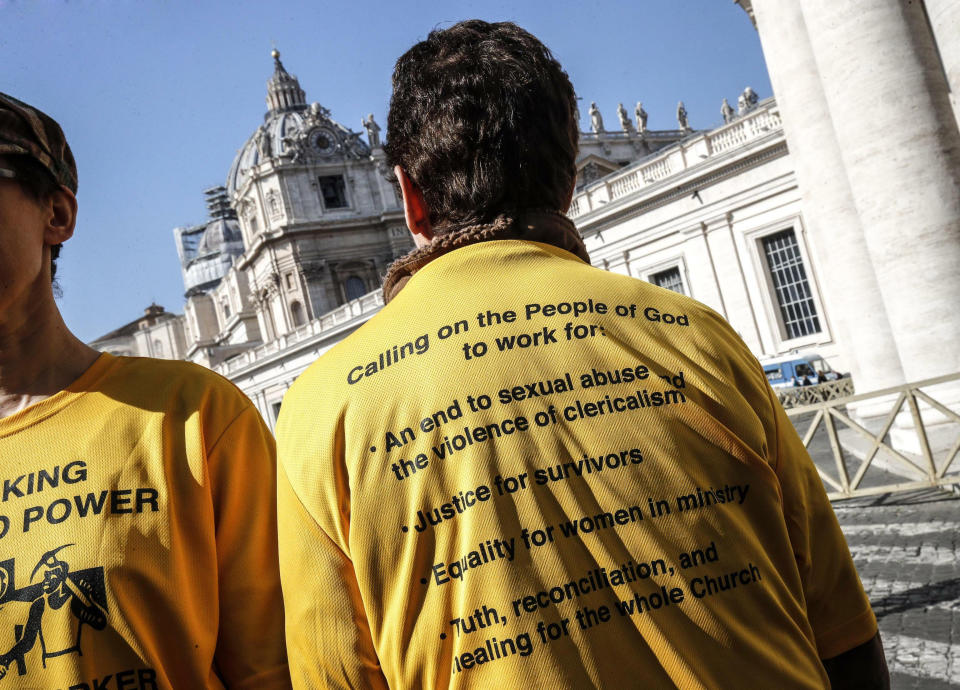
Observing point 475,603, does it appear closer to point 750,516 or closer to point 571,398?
point 571,398

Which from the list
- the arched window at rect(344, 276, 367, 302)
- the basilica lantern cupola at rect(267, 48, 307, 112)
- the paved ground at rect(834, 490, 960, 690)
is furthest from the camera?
the basilica lantern cupola at rect(267, 48, 307, 112)

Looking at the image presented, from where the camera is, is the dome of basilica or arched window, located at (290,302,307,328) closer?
arched window, located at (290,302,307,328)

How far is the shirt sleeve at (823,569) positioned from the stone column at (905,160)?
740cm

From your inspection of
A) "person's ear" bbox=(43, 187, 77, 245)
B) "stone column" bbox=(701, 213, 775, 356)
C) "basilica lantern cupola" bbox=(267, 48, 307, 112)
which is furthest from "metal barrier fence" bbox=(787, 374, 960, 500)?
"basilica lantern cupola" bbox=(267, 48, 307, 112)

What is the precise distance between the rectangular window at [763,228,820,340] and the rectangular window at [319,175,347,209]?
40164mm

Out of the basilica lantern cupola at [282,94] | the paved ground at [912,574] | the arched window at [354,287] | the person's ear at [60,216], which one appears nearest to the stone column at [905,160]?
the paved ground at [912,574]

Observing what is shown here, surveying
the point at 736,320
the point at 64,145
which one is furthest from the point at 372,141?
the point at 64,145

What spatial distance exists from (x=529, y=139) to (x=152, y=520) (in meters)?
1.12

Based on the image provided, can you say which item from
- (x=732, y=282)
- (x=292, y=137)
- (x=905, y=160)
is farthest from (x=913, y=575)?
(x=292, y=137)

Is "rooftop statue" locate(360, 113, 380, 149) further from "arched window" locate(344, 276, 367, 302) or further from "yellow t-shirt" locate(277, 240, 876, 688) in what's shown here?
"yellow t-shirt" locate(277, 240, 876, 688)

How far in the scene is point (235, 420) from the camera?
6.20 ft

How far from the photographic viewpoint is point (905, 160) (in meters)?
7.99

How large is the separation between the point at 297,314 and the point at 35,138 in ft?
187

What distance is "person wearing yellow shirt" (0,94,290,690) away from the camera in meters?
1.62
